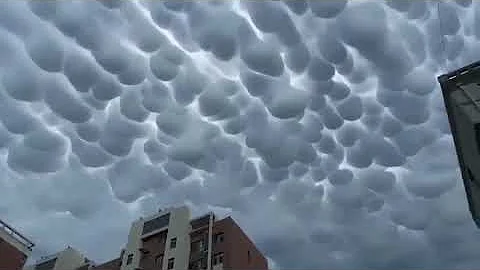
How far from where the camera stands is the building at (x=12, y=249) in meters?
31.5

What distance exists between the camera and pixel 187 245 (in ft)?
196

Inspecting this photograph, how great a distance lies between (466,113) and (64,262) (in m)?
64.2

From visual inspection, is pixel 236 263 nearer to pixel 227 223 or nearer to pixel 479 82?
pixel 227 223

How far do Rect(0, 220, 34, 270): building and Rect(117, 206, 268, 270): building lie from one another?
87.7 feet

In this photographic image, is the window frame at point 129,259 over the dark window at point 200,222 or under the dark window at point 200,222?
under

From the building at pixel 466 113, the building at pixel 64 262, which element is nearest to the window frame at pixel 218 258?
the building at pixel 64 262

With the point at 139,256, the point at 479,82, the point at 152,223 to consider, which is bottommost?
the point at 479,82

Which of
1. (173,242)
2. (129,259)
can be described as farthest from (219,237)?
(129,259)

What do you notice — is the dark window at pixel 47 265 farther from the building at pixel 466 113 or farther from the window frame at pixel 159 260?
the building at pixel 466 113

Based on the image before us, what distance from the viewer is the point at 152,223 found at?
210ft

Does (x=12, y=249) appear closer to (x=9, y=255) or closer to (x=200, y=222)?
(x=9, y=255)

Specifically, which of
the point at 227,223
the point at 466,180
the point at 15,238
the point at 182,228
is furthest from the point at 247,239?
the point at 466,180

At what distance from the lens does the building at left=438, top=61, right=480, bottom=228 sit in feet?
71.5

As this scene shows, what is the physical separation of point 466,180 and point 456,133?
253 cm
